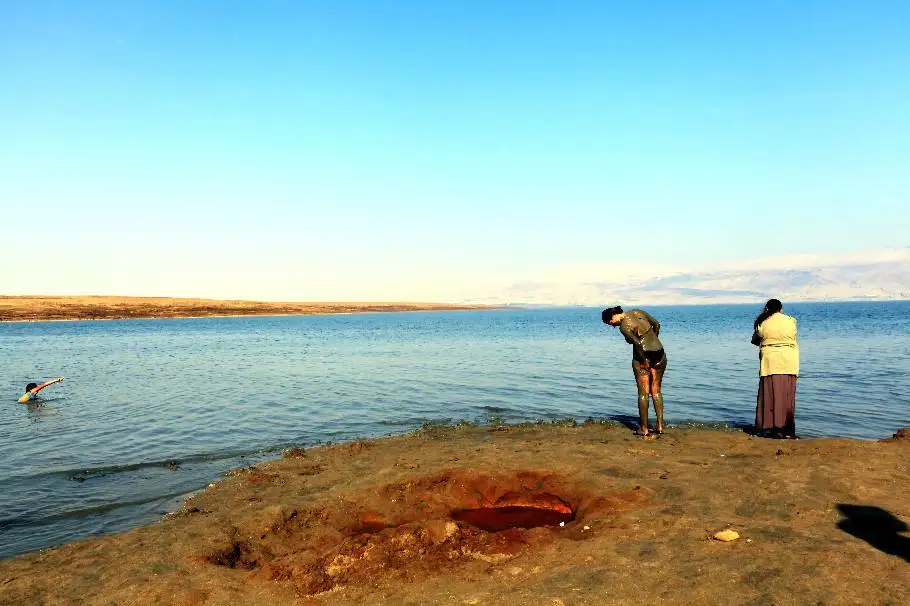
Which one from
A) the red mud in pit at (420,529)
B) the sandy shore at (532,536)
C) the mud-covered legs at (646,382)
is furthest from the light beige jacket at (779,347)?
the red mud in pit at (420,529)

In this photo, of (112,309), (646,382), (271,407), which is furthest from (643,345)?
(112,309)

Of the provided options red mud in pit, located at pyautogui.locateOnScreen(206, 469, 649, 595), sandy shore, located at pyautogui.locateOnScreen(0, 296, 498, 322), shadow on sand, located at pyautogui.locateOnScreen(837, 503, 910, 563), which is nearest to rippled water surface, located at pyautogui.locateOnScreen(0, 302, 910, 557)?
red mud in pit, located at pyautogui.locateOnScreen(206, 469, 649, 595)

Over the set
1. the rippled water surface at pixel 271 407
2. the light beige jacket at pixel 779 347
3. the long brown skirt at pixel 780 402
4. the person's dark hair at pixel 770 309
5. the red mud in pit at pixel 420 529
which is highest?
the person's dark hair at pixel 770 309

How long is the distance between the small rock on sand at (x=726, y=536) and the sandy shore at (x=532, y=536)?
67 millimetres

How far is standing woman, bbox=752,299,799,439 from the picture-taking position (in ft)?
37.0

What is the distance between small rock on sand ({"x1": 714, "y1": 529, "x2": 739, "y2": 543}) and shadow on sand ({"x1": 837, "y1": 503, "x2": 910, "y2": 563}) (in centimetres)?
126

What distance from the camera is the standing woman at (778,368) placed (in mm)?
11281

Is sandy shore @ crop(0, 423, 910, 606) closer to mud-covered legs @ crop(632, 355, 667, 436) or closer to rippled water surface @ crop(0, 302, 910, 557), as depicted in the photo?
mud-covered legs @ crop(632, 355, 667, 436)

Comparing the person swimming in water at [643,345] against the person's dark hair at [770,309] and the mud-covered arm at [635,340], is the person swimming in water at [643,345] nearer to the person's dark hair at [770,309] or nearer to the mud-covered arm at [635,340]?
the mud-covered arm at [635,340]

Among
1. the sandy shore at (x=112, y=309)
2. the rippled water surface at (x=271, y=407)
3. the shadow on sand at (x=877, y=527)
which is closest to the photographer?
the shadow on sand at (x=877, y=527)

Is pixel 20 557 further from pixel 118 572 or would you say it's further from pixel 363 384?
pixel 363 384

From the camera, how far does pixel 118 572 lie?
6441 millimetres

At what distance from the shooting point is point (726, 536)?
613cm

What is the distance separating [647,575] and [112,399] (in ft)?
69.4
